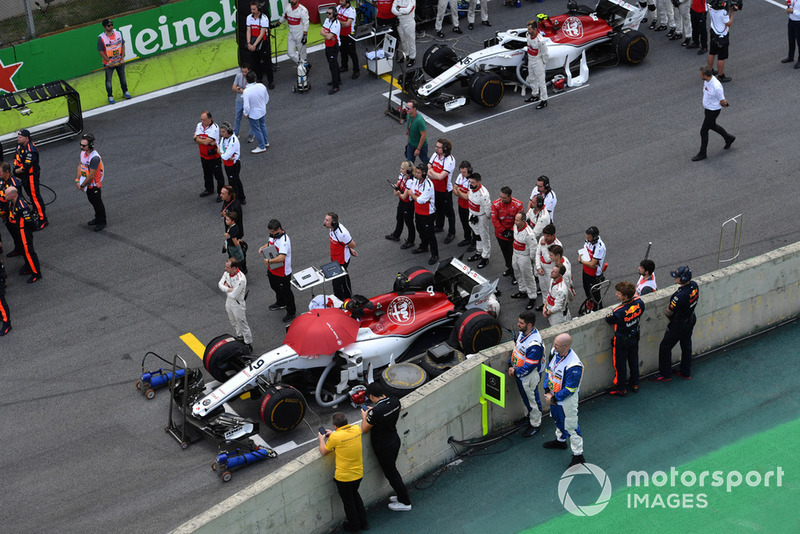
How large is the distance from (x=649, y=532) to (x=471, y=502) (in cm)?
195

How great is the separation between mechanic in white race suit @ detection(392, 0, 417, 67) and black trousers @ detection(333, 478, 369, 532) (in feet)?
38.9

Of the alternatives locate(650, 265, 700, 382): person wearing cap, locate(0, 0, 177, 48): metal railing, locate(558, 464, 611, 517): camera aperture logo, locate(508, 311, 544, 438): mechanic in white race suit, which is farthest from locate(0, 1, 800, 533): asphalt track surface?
locate(558, 464, 611, 517): camera aperture logo

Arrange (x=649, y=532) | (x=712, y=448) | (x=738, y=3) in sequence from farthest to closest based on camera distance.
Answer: (x=738, y=3) < (x=712, y=448) < (x=649, y=532)

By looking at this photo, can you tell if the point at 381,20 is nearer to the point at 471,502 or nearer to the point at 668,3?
the point at 668,3

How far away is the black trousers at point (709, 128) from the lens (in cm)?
1792

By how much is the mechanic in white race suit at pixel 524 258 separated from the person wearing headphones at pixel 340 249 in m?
2.34

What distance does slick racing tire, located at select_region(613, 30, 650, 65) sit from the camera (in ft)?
68.8

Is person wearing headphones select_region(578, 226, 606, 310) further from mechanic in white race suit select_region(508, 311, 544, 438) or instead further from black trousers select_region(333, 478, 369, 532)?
black trousers select_region(333, 478, 369, 532)

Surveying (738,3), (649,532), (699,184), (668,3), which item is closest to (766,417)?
(649,532)

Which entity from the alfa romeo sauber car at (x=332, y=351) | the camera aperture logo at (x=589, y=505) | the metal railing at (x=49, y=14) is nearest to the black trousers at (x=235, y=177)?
the alfa romeo sauber car at (x=332, y=351)

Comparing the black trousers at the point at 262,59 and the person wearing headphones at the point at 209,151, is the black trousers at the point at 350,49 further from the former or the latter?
the person wearing headphones at the point at 209,151

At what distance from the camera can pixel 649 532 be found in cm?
1124

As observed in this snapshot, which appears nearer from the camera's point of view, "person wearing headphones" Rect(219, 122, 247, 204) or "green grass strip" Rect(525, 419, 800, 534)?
"green grass strip" Rect(525, 419, 800, 534)

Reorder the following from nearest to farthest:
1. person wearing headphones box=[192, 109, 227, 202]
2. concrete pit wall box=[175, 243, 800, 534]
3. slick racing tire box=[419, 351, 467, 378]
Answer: concrete pit wall box=[175, 243, 800, 534]
slick racing tire box=[419, 351, 467, 378]
person wearing headphones box=[192, 109, 227, 202]
